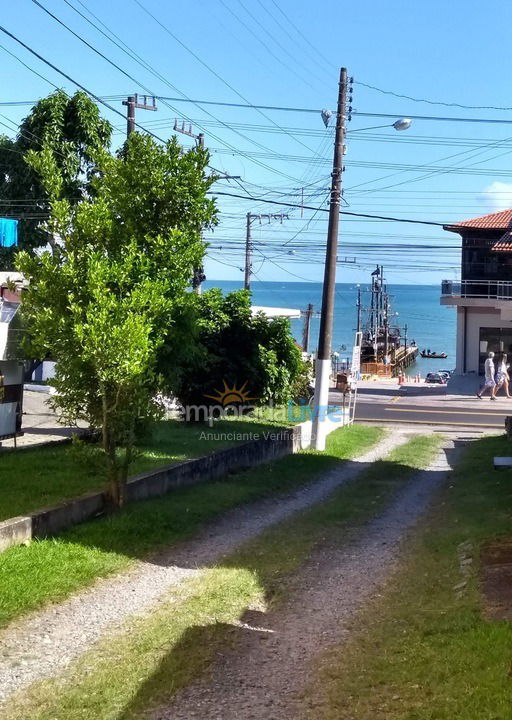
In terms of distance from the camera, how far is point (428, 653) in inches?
245

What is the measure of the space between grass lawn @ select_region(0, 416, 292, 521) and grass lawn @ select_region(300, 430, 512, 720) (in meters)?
4.46

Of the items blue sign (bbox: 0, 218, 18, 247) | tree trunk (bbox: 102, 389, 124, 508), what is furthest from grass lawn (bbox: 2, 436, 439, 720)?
blue sign (bbox: 0, 218, 18, 247)

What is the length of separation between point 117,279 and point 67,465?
173 inches

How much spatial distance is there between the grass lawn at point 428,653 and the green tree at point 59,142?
1597 cm

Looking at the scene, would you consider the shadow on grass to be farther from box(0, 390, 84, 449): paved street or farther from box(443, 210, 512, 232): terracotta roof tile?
box(443, 210, 512, 232): terracotta roof tile

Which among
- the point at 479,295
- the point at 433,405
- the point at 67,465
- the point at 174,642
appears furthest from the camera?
the point at 479,295

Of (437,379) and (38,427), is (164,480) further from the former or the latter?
(437,379)

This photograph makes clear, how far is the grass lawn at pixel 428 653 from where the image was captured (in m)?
5.23

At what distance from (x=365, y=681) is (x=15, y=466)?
851cm

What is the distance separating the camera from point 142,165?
1088cm

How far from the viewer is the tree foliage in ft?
63.0

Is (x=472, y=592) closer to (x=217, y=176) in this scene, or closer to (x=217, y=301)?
(x=217, y=176)

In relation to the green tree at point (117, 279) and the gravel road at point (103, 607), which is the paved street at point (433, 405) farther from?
the green tree at point (117, 279)

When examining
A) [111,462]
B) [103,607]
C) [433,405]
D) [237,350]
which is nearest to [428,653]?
[103,607]
